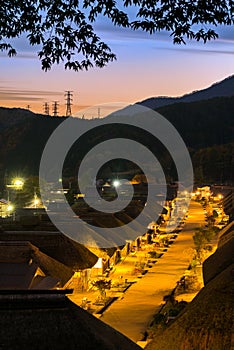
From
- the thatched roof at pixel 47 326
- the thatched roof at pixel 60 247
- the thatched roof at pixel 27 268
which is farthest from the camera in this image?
the thatched roof at pixel 60 247

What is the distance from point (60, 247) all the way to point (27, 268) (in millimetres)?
4238

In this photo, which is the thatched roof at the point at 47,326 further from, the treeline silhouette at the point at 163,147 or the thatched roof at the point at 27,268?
the treeline silhouette at the point at 163,147

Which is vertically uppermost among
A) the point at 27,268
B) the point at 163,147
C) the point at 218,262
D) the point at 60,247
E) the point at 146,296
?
the point at 163,147

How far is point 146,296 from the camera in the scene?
19203 millimetres

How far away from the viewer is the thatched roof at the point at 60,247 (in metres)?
20.9

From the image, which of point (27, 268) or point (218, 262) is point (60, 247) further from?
point (218, 262)

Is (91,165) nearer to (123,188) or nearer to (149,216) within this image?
(123,188)

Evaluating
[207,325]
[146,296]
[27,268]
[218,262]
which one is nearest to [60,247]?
[146,296]

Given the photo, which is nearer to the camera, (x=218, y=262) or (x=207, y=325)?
(x=207, y=325)

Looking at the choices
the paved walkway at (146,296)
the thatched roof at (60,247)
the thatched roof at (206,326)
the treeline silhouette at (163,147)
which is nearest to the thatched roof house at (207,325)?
the thatched roof at (206,326)

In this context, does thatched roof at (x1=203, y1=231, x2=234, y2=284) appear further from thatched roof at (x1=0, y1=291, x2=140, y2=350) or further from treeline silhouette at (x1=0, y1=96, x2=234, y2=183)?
treeline silhouette at (x1=0, y1=96, x2=234, y2=183)

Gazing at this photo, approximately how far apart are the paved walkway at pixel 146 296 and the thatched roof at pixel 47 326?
560cm

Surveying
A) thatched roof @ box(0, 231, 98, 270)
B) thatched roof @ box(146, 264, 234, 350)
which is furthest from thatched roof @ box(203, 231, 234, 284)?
thatched roof @ box(0, 231, 98, 270)

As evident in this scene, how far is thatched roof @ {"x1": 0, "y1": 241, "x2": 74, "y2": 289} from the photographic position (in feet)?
54.0
